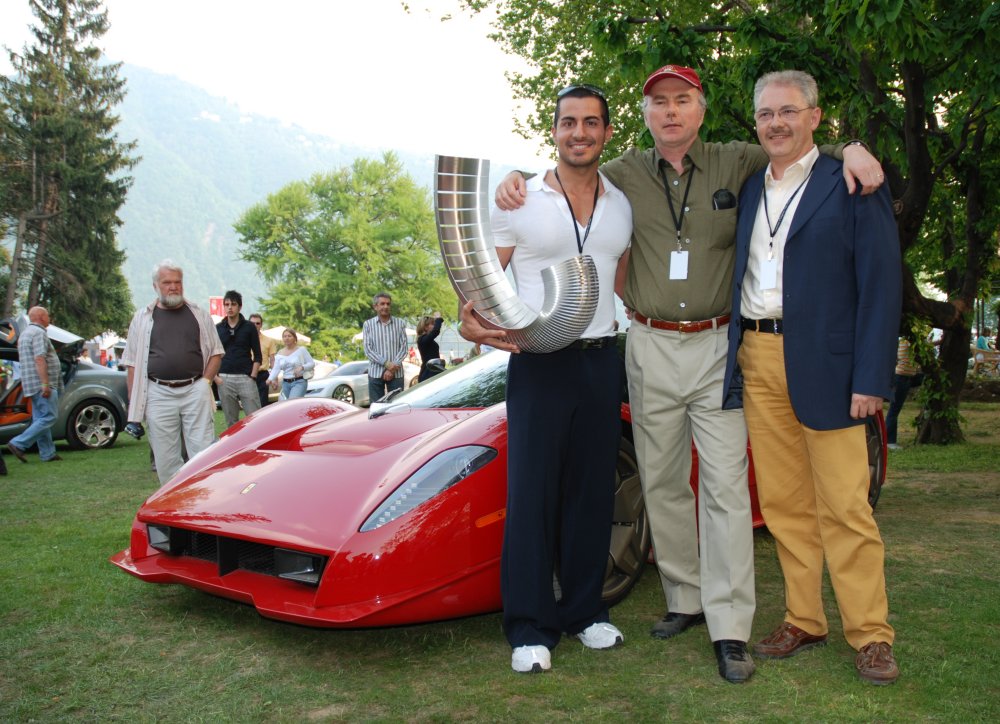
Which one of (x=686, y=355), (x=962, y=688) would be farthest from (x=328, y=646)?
(x=962, y=688)

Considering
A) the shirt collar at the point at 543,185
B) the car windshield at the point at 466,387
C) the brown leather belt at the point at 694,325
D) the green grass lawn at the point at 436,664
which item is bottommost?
the green grass lawn at the point at 436,664

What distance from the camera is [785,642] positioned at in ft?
11.0

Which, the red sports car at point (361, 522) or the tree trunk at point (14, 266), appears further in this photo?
the tree trunk at point (14, 266)

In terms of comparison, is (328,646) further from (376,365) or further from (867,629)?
(376,365)

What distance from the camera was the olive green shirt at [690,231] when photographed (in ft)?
11.0

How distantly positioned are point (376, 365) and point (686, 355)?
7961 mm

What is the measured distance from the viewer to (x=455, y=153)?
2969mm

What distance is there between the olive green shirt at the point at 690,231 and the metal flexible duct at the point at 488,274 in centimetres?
38

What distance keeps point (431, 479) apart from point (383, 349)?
768cm

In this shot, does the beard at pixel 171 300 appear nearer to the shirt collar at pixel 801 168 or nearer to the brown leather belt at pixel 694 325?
the brown leather belt at pixel 694 325

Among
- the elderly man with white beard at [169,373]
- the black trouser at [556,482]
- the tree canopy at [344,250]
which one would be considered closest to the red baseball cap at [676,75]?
the black trouser at [556,482]

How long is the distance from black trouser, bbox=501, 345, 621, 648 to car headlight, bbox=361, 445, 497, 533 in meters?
0.19

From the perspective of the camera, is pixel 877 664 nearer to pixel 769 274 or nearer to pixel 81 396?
pixel 769 274

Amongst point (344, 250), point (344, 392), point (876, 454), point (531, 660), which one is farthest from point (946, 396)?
point (344, 250)
